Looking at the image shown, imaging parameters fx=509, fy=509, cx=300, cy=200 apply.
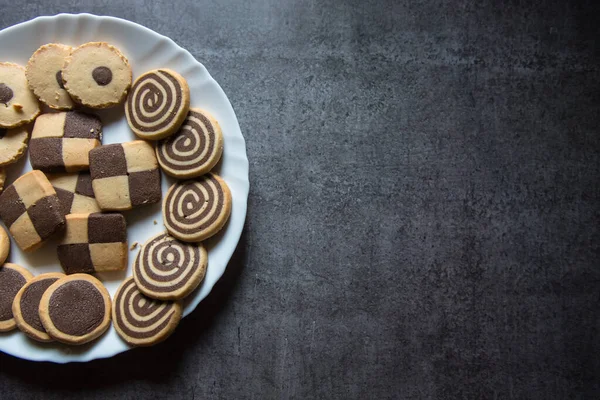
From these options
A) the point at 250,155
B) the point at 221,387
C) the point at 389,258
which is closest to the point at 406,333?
the point at 389,258

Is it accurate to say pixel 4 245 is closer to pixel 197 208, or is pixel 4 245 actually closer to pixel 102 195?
pixel 102 195

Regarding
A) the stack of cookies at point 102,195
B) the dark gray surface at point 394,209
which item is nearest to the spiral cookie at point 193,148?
the stack of cookies at point 102,195

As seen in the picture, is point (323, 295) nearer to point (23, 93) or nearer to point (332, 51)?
point (332, 51)

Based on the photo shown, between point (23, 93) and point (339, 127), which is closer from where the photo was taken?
point (23, 93)

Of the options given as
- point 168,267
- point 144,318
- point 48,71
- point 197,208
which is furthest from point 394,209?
point 48,71

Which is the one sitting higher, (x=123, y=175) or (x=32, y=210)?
(x=123, y=175)

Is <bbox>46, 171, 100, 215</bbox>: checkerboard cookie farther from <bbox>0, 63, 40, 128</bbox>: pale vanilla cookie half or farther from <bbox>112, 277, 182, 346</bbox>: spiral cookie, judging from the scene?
<bbox>112, 277, 182, 346</bbox>: spiral cookie
